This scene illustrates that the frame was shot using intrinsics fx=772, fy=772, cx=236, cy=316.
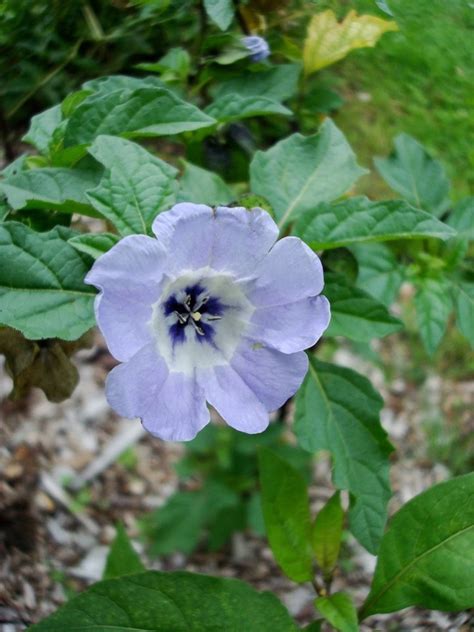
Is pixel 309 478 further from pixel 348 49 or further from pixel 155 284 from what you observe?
pixel 155 284

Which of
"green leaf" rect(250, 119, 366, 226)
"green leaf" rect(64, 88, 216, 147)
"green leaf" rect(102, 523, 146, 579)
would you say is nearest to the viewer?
"green leaf" rect(64, 88, 216, 147)

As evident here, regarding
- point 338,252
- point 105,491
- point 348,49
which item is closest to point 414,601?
point 338,252

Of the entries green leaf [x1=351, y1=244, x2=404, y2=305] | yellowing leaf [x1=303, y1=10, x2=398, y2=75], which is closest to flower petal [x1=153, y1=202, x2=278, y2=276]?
green leaf [x1=351, y1=244, x2=404, y2=305]

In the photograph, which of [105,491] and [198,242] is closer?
[198,242]

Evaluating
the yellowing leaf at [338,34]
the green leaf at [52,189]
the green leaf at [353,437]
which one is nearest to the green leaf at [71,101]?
the green leaf at [52,189]

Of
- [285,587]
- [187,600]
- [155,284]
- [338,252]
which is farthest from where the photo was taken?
[285,587]

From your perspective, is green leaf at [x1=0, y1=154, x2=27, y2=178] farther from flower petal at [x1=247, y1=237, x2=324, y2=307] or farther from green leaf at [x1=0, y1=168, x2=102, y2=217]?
flower petal at [x1=247, y1=237, x2=324, y2=307]

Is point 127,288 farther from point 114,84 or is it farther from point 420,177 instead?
point 420,177
